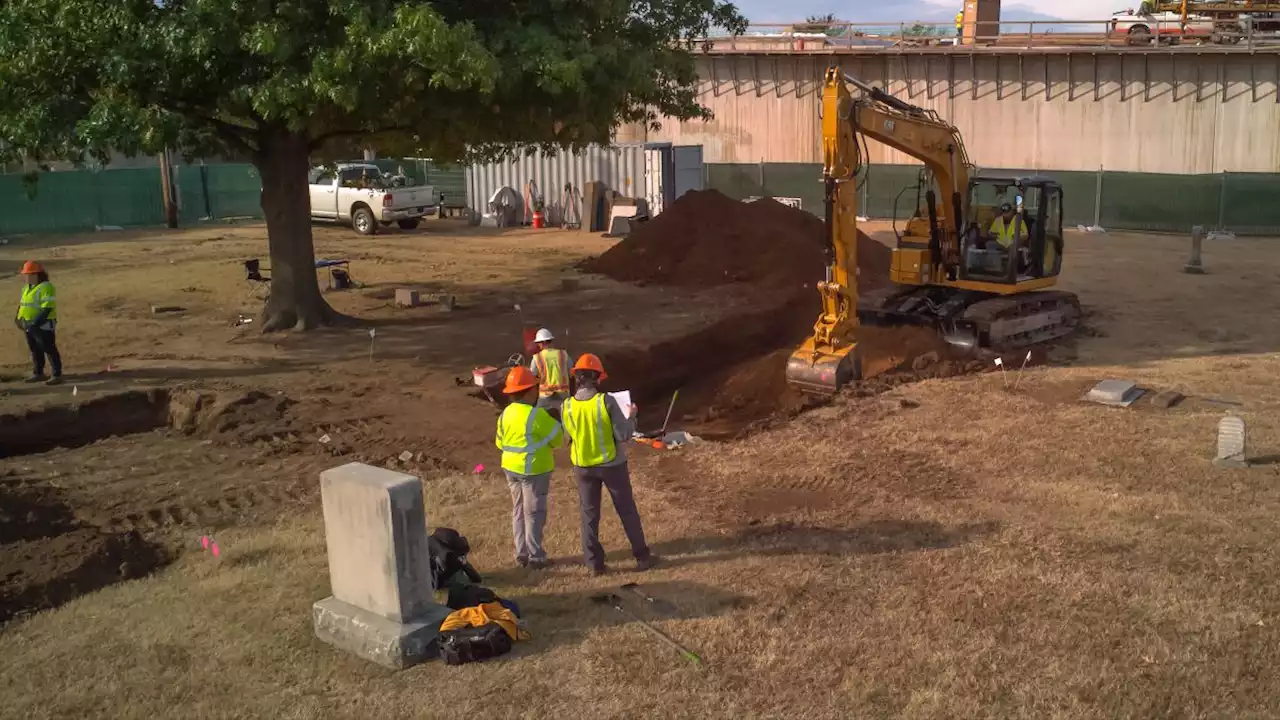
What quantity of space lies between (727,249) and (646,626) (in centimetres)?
1545

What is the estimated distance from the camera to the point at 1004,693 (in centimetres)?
607

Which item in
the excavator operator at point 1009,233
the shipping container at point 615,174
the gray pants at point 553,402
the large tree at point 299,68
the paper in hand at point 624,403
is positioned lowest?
the gray pants at point 553,402

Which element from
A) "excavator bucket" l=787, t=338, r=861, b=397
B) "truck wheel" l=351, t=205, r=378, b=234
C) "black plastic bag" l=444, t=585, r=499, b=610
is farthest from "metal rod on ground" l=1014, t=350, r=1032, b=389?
"truck wheel" l=351, t=205, r=378, b=234

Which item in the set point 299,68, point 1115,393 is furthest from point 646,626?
point 299,68

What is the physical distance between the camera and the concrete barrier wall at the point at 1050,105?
104ft

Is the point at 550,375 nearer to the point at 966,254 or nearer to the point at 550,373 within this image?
the point at 550,373

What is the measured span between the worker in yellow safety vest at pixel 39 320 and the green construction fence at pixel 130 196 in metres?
17.9

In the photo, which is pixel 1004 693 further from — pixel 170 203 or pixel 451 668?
pixel 170 203

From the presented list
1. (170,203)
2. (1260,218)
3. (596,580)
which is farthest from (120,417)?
(1260,218)

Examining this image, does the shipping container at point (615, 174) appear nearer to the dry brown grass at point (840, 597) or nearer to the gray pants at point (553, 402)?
the dry brown grass at point (840, 597)

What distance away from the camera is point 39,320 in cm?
1352

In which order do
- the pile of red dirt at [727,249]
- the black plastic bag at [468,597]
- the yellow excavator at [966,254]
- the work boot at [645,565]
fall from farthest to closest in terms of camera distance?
the pile of red dirt at [727,249] → the yellow excavator at [966,254] → the work boot at [645,565] → the black plastic bag at [468,597]

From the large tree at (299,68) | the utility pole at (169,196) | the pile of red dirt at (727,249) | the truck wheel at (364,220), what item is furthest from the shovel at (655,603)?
the utility pole at (169,196)

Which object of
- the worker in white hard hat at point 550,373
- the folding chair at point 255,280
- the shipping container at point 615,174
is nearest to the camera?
the worker in white hard hat at point 550,373
